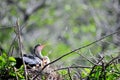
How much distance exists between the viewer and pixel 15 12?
14266 millimetres

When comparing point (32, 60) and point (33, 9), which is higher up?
point (33, 9)

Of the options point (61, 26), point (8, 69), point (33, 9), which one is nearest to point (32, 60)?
point (8, 69)

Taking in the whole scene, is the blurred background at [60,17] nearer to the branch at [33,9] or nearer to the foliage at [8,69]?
the branch at [33,9]

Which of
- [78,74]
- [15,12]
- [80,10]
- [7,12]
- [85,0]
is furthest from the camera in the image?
[80,10]

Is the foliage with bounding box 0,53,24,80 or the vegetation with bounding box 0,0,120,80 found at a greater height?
the vegetation with bounding box 0,0,120,80

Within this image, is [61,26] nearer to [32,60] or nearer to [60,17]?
[60,17]

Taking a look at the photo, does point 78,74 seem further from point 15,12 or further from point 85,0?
point 85,0

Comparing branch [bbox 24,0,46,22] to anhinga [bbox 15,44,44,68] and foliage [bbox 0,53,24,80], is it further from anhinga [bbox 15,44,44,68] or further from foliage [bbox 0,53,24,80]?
foliage [bbox 0,53,24,80]

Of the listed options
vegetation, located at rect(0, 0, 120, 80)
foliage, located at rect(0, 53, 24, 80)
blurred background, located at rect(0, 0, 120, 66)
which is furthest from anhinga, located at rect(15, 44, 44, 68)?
blurred background, located at rect(0, 0, 120, 66)

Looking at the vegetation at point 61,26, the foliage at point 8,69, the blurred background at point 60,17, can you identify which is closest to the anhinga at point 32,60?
the vegetation at point 61,26

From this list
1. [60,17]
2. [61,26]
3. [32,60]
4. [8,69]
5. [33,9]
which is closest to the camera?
[8,69]

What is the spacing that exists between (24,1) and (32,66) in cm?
1061

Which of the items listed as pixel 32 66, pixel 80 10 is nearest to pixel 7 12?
pixel 80 10

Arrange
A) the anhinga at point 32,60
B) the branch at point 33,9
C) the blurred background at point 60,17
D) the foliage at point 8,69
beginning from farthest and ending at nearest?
Result: the branch at point 33,9 → the blurred background at point 60,17 → the anhinga at point 32,60 → the foliage at point 8,69
